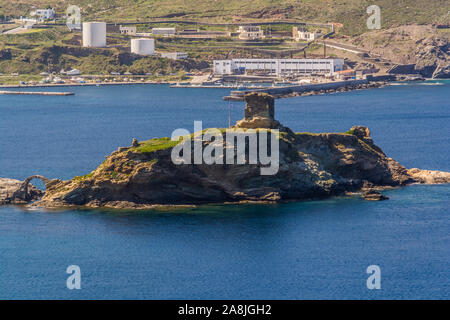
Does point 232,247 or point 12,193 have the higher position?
point 12,193

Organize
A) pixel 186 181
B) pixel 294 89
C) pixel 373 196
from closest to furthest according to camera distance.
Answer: pixel 186 181, pixel 373 196, pixel 294 89

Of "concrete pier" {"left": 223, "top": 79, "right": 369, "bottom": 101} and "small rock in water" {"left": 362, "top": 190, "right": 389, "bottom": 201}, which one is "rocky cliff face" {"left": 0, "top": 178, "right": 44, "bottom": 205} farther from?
"concrete pier" {"left": 223, "top": 79, "right": 369, "bottom": 101}

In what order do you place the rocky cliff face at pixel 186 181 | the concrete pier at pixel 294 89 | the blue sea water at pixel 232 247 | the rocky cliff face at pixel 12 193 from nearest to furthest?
the blue sea water at pixel 232 247 → the rocky cliff face at pixel 186 181 → the rocky cliff face at pixel 12 193 → the concrete pier at pixel 294 89

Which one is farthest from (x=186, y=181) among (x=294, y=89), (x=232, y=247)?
(x=294, y=89)

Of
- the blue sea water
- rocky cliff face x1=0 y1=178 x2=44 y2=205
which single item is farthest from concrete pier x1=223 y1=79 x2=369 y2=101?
rocky cliff face x1=0 y1=178 x2=44 y2=205

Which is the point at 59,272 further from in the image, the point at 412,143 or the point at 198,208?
the point at 412,143

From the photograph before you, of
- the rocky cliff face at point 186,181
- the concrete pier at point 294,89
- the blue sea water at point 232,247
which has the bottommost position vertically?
the blue sea water at point 232,247

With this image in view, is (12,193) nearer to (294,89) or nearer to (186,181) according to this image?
(186,181)

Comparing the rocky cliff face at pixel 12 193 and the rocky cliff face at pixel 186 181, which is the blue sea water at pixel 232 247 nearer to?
the rocky cliff face at pixel 186 181

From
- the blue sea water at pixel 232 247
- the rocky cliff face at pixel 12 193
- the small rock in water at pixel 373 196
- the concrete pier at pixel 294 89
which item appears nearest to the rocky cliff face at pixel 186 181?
the blue sea water at pixel 232 247

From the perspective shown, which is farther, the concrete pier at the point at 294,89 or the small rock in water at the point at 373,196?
the concrete pier at the point at 294,89
